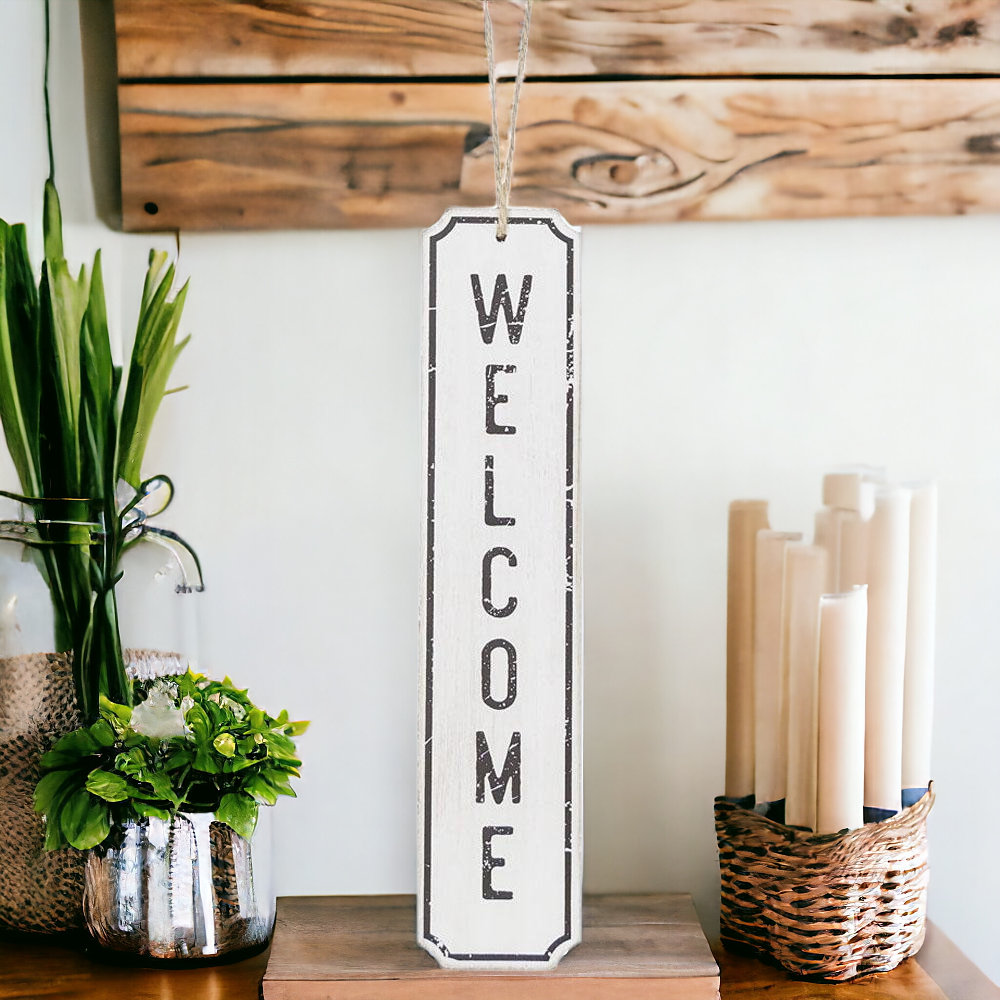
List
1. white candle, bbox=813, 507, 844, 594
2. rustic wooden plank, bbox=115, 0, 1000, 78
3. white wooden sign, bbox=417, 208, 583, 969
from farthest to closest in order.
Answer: rustic wooden plank, bbox=115, 0, 1000, 78
white candle, bbox=813, 507, 844, 594
white wooden sign, bbox=417, 208, 583, 969

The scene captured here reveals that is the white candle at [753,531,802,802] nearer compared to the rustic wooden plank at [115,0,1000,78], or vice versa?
the white candle at [753,531,802,802]

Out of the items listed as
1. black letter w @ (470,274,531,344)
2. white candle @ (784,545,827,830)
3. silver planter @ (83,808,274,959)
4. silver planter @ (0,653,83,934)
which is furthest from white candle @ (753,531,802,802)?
silver planter @ (0,653,83,934)

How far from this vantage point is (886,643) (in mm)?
663

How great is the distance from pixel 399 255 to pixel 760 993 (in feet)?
2.15

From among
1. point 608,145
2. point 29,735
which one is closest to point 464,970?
point 29,735

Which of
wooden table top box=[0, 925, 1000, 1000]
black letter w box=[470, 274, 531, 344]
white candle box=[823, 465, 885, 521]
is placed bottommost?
wooden table top box=[0, 925, 1000, 1000]

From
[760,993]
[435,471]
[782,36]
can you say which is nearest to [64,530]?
[435,471]

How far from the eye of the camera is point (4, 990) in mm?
627

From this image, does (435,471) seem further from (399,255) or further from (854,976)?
(854,976)

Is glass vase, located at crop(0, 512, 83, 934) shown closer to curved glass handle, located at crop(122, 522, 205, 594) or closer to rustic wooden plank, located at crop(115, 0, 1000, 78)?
curved glass handle, located at crop(122, 522, 205, 594)

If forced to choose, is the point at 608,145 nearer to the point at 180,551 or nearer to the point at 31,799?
the point at 180,551

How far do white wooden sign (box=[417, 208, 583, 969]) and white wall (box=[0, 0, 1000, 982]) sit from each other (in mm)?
248

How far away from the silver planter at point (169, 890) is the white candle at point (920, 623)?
1.65ft

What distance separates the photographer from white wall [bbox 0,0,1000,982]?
0.83 m
